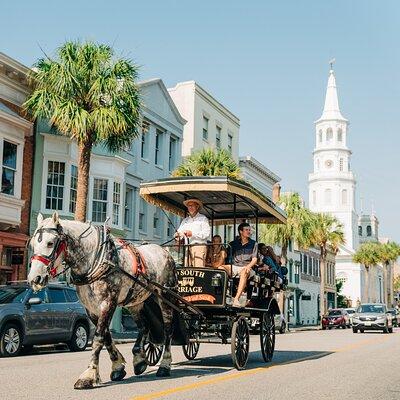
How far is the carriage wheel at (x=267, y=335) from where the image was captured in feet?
41.4

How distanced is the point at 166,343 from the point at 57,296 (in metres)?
8.49

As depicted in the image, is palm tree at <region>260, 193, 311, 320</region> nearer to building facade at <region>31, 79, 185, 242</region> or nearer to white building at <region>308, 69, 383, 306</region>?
building facade at <region>31, 79, 185, 242</region>

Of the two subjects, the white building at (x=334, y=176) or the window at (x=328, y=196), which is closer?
the white building at (x=334, y=176)

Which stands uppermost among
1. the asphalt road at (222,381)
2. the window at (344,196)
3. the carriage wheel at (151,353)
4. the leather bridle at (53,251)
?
the window at (344,196)

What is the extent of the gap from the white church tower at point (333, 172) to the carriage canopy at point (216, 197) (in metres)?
98.3

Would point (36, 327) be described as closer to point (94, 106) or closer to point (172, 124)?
point (94, 106)

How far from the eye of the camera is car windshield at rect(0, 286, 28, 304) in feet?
53.9

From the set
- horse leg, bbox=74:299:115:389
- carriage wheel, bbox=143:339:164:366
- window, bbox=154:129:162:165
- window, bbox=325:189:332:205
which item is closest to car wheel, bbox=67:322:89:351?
carriage wheel, bbox=143:339:164:366

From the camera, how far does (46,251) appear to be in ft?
27.0

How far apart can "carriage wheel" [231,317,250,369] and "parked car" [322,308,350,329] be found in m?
40.6

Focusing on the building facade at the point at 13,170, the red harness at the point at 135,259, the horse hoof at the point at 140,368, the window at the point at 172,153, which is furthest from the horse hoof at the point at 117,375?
the window at the point at 172,153

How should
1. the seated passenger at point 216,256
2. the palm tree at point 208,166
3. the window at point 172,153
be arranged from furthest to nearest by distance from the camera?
the window at point 172,153, the palm tree at point 208,166, the seated passenger at point 216,256

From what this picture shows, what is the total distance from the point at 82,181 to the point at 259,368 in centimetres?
1284

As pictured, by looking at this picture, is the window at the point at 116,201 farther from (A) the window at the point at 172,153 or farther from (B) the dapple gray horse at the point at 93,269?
(B) the dapple gray horse at the point at 93,269
